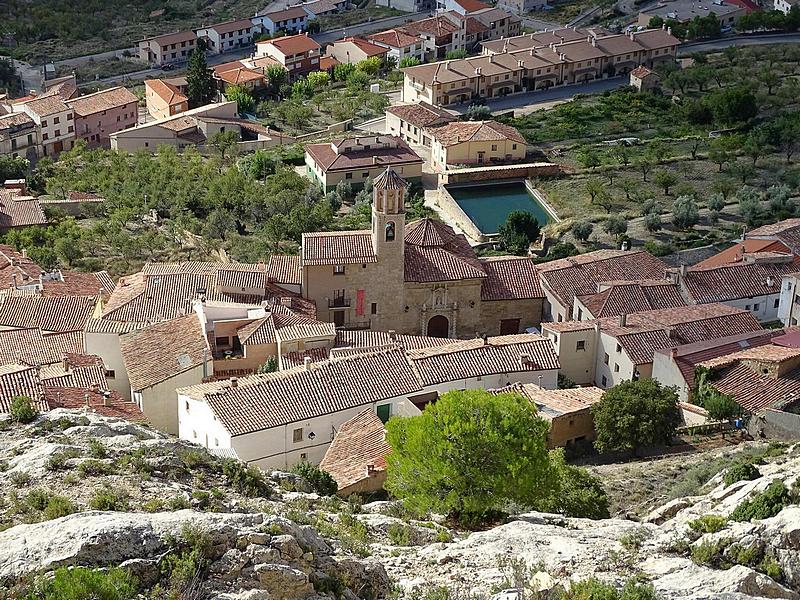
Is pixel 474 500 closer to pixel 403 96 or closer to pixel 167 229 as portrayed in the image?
pixel 167 229

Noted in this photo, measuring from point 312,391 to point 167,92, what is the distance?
188 feet

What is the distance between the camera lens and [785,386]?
32.6 meters

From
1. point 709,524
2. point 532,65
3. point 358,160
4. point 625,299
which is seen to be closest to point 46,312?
point 625,299

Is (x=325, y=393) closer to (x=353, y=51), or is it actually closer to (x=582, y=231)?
(x=582, y=231)

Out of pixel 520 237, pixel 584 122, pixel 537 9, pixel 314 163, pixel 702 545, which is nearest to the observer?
pixel 702 545

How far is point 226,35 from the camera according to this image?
101 meters

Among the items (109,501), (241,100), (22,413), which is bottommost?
(241,100)

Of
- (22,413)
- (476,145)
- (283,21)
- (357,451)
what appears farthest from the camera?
(283,21)

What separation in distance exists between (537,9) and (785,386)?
82.7m

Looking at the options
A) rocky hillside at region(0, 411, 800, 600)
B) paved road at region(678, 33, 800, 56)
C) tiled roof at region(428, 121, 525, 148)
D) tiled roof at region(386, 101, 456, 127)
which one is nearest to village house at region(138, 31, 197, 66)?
tiled roof at region(386, 101, 456, 127)

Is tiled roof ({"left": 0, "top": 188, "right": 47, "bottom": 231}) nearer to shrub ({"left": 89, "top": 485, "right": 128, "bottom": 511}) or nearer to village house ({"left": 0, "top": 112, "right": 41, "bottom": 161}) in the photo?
village house ({"left": 0, "top": 112, "right": 41, "bottom": 161})

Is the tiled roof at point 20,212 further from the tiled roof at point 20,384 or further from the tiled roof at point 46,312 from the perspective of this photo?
the tiled roof at point 20,384

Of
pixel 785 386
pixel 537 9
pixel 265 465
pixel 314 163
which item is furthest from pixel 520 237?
pixel 537 9

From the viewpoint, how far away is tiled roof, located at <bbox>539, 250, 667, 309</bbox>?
137ft
